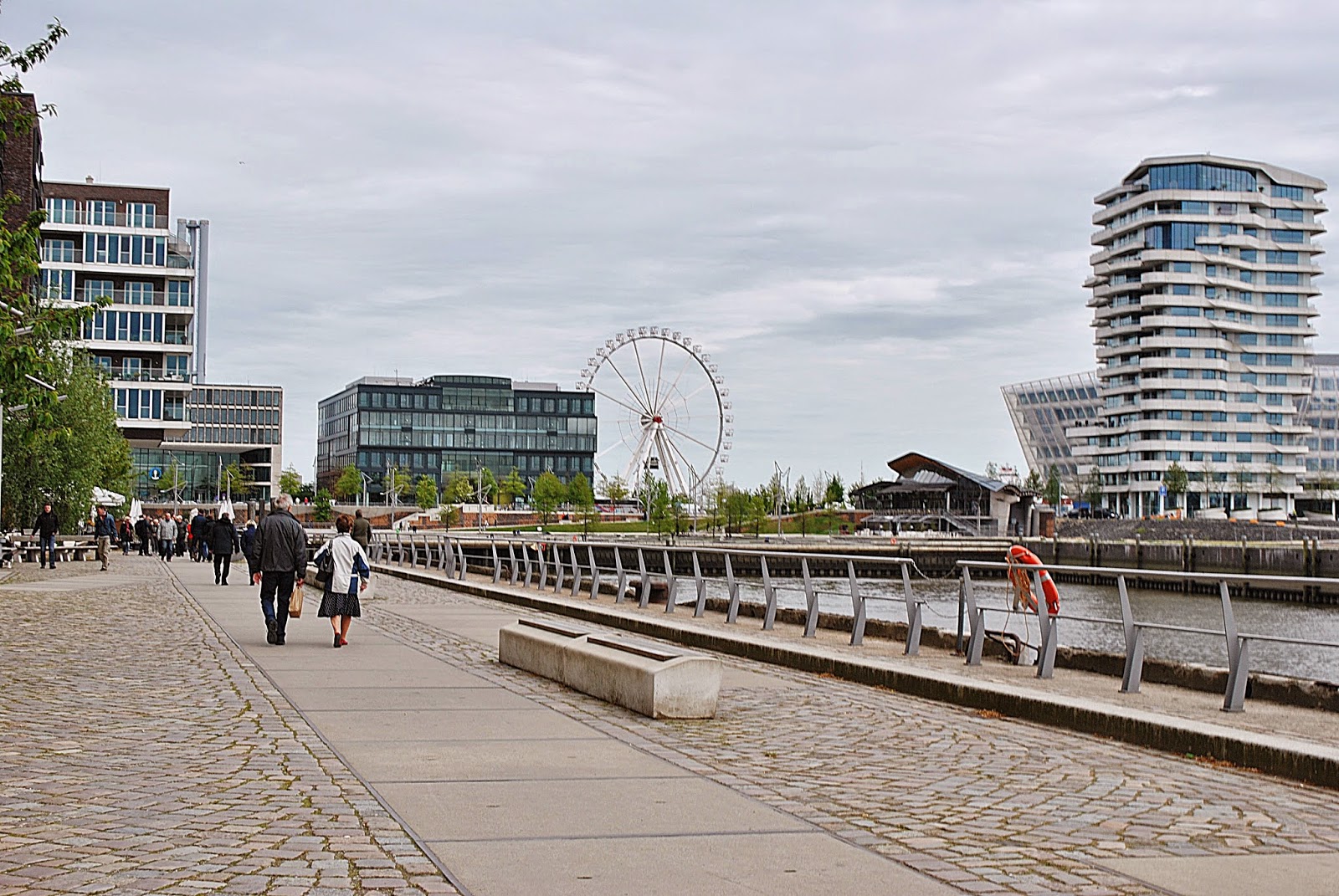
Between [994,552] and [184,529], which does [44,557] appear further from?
[994,552]

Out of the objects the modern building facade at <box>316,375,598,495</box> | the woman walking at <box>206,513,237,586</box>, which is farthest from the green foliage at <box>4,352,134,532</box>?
the modern building facade at <box>316,375,598,495</box>

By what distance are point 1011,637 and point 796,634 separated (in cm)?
424

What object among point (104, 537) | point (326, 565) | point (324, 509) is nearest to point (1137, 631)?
point (326, 565)

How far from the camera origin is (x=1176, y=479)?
5738 inches

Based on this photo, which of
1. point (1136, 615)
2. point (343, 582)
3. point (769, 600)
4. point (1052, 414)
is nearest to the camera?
point (343, 582)

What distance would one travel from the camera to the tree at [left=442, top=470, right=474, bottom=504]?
160 m

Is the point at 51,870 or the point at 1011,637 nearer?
the point at 51,870

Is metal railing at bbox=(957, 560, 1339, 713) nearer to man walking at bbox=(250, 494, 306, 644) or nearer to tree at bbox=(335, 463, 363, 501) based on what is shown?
man walking at bbox=(250, 494, 306, 644)

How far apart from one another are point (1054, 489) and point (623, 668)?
155 metres

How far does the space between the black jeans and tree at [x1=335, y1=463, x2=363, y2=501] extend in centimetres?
14942

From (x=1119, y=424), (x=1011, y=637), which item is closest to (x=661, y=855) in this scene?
(x=1011, y=637)

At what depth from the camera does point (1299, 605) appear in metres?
65.0

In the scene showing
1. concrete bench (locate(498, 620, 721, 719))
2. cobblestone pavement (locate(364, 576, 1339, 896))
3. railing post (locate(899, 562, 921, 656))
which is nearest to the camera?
cobblestone pavement (locate(364, 576, 1339, 896))

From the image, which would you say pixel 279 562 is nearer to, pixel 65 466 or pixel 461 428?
pixel 65 466
